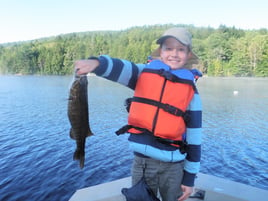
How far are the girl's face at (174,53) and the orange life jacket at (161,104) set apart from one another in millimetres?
97

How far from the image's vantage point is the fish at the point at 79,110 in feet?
8.14

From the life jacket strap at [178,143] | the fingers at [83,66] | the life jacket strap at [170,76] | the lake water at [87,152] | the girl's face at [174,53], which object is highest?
the girl's face at [174,53]

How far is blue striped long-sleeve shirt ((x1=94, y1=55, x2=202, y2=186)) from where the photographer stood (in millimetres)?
2543

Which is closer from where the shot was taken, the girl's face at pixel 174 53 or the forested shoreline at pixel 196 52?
the girl's face at pixel 174 53

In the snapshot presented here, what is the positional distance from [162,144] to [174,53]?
0.87 meters

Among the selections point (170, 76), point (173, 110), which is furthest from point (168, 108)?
point (170, 76)

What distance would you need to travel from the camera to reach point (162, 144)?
260cm

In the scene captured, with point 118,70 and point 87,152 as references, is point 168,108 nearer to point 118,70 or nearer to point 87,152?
point 118,70

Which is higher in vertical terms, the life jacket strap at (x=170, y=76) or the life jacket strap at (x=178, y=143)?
the life jacket strap at (x=170, y=76)

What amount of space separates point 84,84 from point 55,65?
84.8 metres

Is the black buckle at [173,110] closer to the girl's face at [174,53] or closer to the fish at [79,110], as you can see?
the girl's face at [174,53]

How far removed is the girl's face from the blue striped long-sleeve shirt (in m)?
0.29

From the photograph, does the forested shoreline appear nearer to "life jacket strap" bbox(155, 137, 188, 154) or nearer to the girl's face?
the girl's face

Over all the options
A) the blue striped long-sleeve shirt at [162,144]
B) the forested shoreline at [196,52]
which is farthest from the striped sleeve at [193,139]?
the forested shoreline at [196,52]
